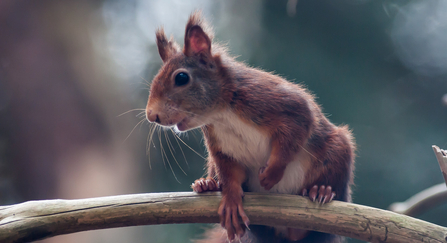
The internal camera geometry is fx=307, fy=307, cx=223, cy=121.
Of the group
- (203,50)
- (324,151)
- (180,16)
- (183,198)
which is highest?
(180,16)

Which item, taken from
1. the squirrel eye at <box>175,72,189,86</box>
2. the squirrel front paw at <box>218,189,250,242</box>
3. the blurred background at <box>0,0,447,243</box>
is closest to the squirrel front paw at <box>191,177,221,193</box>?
the squirrel front paw at <box>218,189,250,242</box>

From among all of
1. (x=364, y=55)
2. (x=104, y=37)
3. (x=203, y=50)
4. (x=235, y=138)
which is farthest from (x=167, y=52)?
(x=364, y=55)

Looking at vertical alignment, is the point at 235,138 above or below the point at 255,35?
below

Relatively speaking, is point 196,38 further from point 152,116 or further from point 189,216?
point 189,216

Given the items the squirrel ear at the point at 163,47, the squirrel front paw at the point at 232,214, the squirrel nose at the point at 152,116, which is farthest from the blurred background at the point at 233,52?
the squirrel front paw at the point at 232,214

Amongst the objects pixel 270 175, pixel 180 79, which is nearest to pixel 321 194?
pixel 270 175

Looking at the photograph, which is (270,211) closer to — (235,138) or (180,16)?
(235,138)

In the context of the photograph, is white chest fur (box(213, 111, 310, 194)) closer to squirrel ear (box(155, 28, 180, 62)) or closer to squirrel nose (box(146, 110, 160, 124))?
squirrel nose (box(146, 110, 160, 124))
